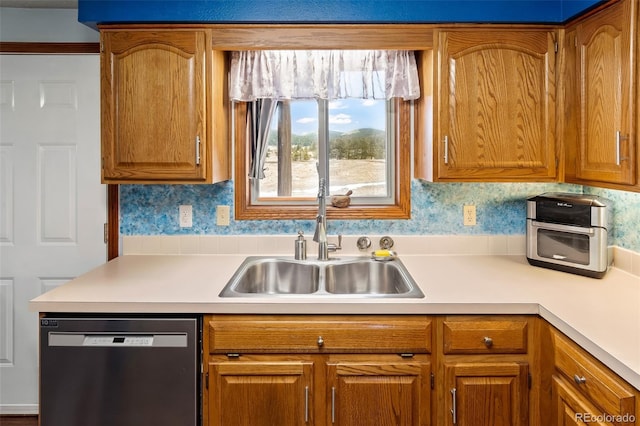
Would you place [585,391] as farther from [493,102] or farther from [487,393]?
[493,102]

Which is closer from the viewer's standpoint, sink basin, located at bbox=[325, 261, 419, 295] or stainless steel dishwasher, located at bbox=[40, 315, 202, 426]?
stainless steel dishwasher, located at bbox=[40, 315, 202, 426]

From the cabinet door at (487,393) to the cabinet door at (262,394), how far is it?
53cm

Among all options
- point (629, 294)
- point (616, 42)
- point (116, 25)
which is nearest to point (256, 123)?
point (116, 25)

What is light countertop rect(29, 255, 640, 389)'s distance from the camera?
1.66 metres

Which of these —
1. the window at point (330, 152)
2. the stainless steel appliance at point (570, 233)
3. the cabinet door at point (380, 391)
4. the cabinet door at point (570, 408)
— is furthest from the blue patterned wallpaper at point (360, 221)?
the cabinet door at point (570, 408)

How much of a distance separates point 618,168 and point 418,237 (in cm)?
104

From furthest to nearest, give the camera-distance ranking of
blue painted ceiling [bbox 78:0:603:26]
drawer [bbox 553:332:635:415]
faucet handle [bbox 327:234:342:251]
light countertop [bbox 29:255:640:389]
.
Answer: faucet handle [bbox 327:234:342:251]
blue painted ceiling [bbox 78:0:603:26]
light countertop [bbox 29:255:640:389]
drawer [bbox 553:332:635:415]

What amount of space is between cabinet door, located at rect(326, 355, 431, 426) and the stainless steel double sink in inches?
23.2

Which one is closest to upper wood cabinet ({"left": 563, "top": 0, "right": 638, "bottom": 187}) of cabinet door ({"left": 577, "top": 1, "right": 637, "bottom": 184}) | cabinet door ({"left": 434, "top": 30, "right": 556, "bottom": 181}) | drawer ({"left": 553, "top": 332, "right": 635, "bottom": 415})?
cabinet door ({"left": 577, "top": 1, "right": 637, "bottom": 184})

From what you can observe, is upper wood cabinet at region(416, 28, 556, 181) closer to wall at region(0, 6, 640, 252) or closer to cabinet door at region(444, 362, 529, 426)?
wall at region(0, 6, 640, 252)

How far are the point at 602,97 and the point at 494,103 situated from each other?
17.1 inches

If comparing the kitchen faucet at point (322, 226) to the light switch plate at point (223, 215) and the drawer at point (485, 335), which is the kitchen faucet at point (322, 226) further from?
the drawer at point (485, 335)

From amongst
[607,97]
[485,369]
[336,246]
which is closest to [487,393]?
[485,369]

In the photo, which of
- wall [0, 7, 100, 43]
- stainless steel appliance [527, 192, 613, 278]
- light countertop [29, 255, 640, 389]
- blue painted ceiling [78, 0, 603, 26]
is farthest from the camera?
wall [0, 7, 100, 43]
